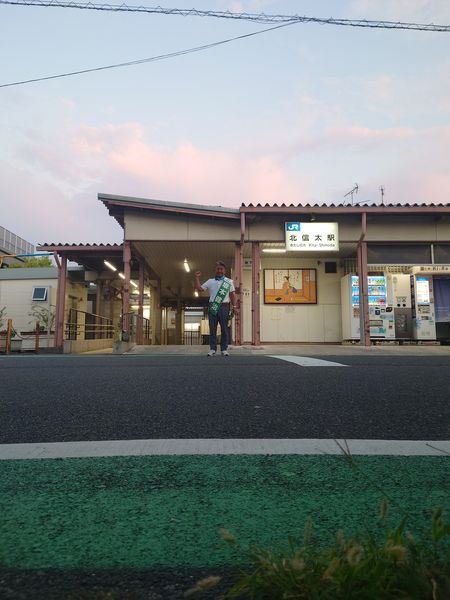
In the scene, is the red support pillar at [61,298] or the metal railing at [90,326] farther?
the metal railing at [90,326]

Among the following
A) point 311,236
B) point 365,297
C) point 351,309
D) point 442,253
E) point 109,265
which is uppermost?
point 311,236

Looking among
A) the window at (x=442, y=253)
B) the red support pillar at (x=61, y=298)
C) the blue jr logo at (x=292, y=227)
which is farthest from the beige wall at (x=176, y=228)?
the window at (x=442, y=253)

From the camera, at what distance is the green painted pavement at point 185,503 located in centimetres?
98

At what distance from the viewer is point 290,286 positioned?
14.2 meters

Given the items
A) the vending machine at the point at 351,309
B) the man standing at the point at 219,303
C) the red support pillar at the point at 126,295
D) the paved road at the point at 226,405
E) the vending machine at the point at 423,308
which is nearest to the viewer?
the paved road at the point at 226,405

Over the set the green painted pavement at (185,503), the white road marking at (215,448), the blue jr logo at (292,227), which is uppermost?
the blue jr logo at (292,227)

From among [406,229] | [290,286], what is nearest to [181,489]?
[406,229]

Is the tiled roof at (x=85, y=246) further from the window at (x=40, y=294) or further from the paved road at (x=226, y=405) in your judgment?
the paved road at (x=226, y=405)

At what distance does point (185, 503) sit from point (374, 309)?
13.0 meters

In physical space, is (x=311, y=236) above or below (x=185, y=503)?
above

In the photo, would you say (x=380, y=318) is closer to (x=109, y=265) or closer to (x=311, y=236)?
(x=311, y=236)

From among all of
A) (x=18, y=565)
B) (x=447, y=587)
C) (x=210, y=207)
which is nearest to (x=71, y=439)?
(x=18, y=565)

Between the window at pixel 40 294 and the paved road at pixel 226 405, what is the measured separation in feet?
44.5

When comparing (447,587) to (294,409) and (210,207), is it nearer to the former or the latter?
(294,409)
